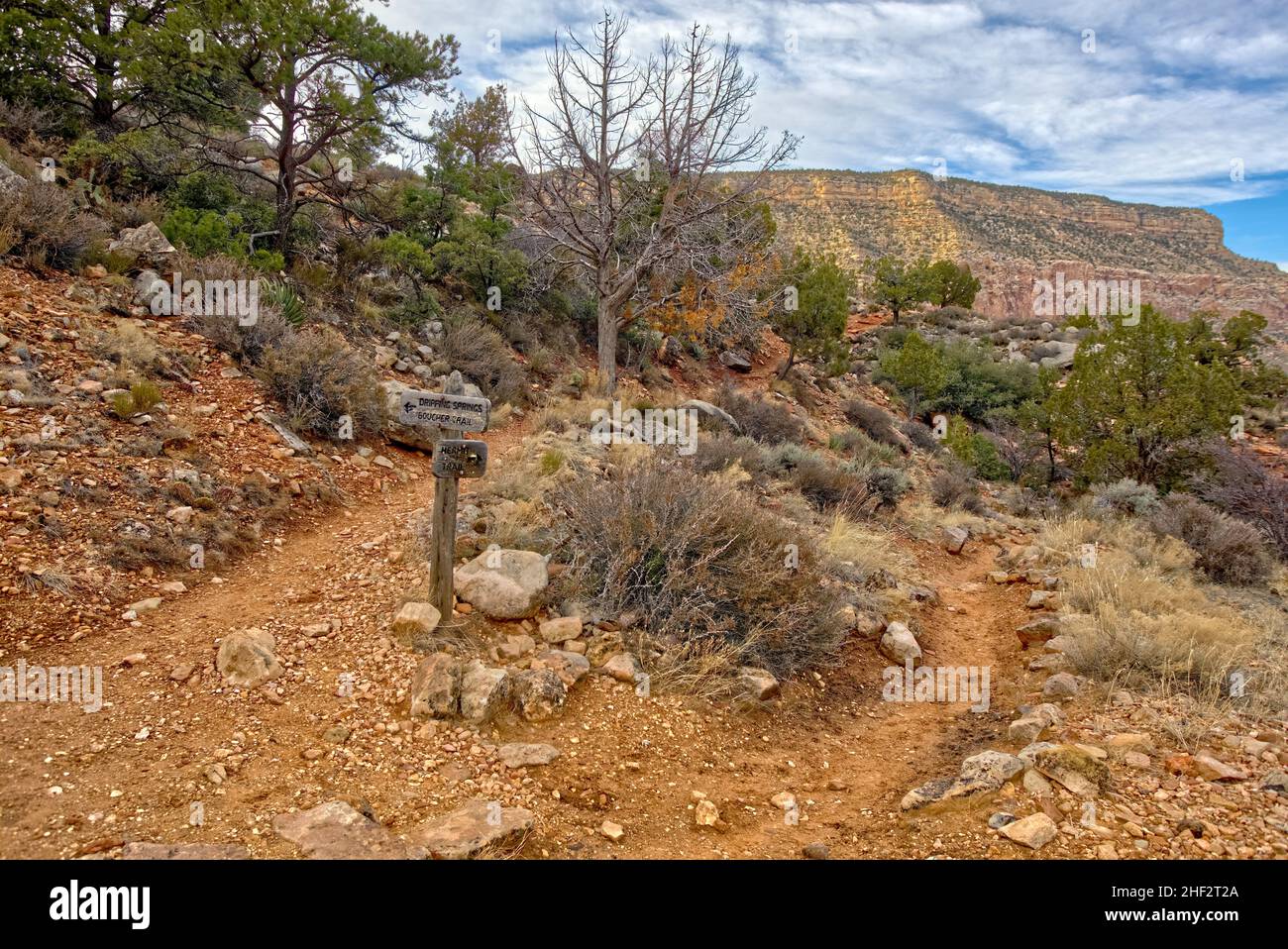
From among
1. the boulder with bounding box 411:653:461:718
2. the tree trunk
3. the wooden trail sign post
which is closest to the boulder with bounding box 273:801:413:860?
the boulder with bounding box 411:653:461:718

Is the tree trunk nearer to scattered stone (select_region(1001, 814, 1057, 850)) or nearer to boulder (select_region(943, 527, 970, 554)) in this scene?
boulder (select_region(943, 527, 970, 554))

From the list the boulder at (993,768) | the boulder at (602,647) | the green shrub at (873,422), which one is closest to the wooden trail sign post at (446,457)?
the boulder at (602,647)

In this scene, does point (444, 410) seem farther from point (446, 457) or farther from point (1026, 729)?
point (1026, 729)

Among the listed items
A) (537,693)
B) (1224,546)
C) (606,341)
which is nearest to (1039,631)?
(1224,546)

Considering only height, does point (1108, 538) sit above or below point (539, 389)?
below

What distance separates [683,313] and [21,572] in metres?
12.5

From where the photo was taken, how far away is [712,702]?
13.8ft

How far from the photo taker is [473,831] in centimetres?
271

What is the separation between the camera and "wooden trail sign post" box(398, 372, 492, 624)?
3887 mm

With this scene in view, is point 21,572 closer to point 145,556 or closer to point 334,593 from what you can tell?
point 145,556

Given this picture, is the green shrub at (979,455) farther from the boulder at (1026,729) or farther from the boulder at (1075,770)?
the boulder at (1075,770)

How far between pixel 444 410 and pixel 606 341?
9.02 metres

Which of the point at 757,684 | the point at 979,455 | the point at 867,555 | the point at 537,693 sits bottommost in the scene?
the point at 757,684
